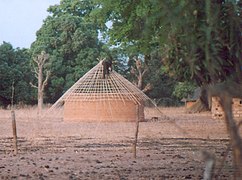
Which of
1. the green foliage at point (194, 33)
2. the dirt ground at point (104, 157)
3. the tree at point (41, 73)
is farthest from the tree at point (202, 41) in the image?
the tree at point (41, 73)

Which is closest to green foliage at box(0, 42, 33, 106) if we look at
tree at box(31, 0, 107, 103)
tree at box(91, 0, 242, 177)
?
tree at box(31, 0, 107, 103)

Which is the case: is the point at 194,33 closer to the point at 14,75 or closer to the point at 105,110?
the point at 105,110

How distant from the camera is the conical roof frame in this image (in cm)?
2642

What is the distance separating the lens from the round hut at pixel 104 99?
2644cm

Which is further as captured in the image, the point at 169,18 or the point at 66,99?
the point at 66,99

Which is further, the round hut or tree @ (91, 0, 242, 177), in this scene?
the round hut

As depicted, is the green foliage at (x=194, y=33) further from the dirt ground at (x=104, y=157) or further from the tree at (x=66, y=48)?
the tree at (x=66, y=48)

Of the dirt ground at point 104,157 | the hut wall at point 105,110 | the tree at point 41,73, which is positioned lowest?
the dirt ground at point 104,157

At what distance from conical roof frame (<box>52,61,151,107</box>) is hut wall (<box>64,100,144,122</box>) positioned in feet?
0.75

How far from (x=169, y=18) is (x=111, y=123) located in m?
22.3

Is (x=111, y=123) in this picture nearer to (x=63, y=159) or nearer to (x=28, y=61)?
Result: (x=63, y=159)

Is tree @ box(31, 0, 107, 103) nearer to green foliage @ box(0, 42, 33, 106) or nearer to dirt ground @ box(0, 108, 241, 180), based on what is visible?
green foliage @ box(0, 42, 33, 106)

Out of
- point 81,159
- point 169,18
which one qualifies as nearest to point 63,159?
point 81,159

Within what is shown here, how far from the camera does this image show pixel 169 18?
356 centimetres
